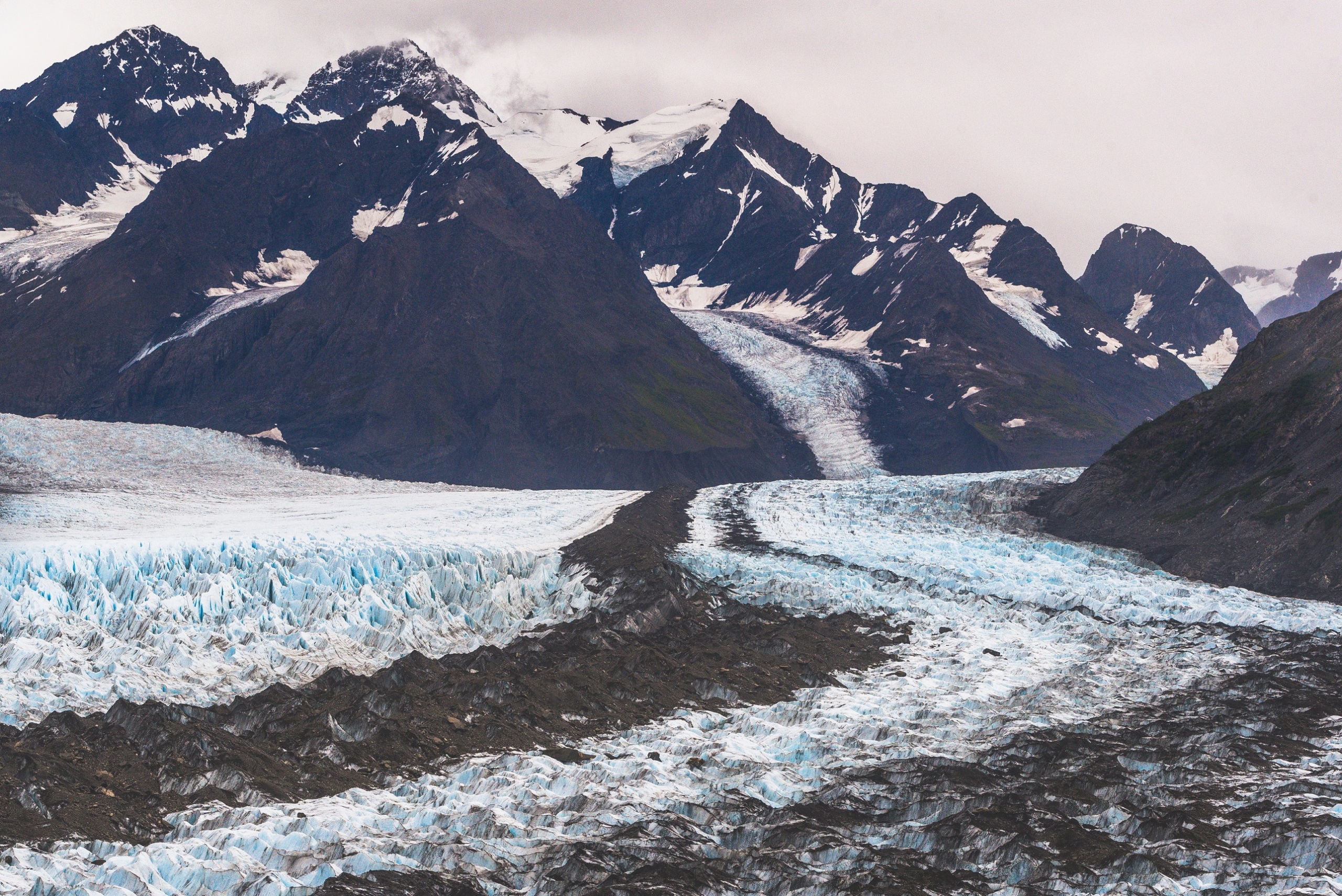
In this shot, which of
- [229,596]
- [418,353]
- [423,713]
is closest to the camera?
[423,713]

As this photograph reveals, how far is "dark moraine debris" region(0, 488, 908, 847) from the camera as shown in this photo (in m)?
22.4

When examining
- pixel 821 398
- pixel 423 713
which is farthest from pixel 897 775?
pixel 821 398

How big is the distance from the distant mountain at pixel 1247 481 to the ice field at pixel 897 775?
20.7 feet

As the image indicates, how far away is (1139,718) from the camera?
105ft

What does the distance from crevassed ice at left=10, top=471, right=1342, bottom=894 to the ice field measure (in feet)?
0.26

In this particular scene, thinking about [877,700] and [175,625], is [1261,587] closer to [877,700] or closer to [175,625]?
[877,700]

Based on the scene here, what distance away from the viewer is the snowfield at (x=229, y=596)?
34281 mm

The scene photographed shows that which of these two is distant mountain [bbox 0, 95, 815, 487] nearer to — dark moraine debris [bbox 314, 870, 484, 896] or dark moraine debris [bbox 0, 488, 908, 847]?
dark moraine debris [bbox 0, 488, 908, 847]

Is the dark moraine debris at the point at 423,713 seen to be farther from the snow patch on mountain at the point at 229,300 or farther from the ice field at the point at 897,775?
the snow patch on mountain at the point at 229,300

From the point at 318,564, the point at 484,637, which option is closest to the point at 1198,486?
the point at 484,637

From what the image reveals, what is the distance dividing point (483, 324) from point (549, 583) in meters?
124

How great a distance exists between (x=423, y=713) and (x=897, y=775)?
11.4 m

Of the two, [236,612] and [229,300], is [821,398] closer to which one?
[229,300]

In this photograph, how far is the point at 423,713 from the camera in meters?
29.3
